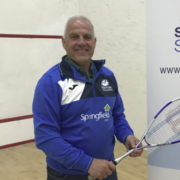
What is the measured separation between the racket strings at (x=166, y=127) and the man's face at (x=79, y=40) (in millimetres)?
539

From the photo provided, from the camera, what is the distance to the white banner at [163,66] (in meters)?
1.29

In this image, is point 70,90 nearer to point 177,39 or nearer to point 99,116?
point 99,116

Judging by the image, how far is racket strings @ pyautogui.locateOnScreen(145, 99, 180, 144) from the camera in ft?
4.35

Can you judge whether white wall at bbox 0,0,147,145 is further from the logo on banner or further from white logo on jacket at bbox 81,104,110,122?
white logo on jacket at bbox 81,104,110,122

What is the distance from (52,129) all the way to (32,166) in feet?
6.32

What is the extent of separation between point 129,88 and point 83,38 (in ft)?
7.32

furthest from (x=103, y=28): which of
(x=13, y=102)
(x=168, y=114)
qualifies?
(x=168, y=114)

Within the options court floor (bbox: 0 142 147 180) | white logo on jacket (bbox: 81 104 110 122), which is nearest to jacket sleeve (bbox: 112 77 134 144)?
white logo on jacket (bbox: 81 104 110 122)

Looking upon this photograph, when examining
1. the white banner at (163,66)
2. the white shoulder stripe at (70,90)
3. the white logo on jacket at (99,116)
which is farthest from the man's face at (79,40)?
the white banner at (163,66)

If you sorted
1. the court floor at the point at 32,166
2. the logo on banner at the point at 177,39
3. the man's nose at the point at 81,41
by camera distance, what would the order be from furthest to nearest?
the court floor at the point at 32,166 < the logo on banner at the point at 177,39 < the man's nose at the point at 81,41

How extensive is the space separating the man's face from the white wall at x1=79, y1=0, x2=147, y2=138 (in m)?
2.02

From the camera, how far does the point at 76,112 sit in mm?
1098

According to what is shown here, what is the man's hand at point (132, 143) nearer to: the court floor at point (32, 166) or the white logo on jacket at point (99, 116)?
the white logo on jacket at point (99, 116)

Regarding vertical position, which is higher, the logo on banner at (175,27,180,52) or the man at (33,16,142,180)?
the logo on banner at (175,27,180,52)
